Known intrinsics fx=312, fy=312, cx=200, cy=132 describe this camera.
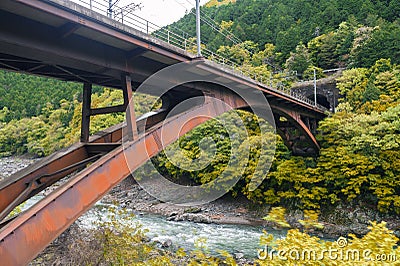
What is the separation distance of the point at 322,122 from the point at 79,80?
57.3ft

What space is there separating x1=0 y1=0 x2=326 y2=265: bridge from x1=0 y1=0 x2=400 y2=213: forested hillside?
12.5 m

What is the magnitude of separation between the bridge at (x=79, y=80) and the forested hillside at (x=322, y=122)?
1251 cm

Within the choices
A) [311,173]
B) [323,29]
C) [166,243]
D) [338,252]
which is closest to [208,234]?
[166,243]

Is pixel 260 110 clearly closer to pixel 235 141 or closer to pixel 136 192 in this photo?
pixel 235 141

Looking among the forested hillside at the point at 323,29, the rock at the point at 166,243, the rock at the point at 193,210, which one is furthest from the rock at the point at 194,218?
the forested hillside at the point at 323,29

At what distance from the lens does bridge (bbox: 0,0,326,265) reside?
4160 mm

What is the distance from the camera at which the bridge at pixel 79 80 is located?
13.6ft

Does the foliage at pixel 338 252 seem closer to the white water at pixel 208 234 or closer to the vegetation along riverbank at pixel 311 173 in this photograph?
the vegetation along riverbank at pixel 311 173

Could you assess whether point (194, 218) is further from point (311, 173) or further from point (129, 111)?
point (129, 111)

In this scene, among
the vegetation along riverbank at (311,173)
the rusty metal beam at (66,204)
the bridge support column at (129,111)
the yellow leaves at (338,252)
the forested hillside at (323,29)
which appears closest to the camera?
the yellow leaves at (338,252)

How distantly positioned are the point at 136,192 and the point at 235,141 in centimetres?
982

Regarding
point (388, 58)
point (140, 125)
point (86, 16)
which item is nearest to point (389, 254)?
point (86, 16)

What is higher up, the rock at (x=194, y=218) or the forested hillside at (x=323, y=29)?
the forested hillside at (x=323, y=29)

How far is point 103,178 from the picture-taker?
5.27 m
